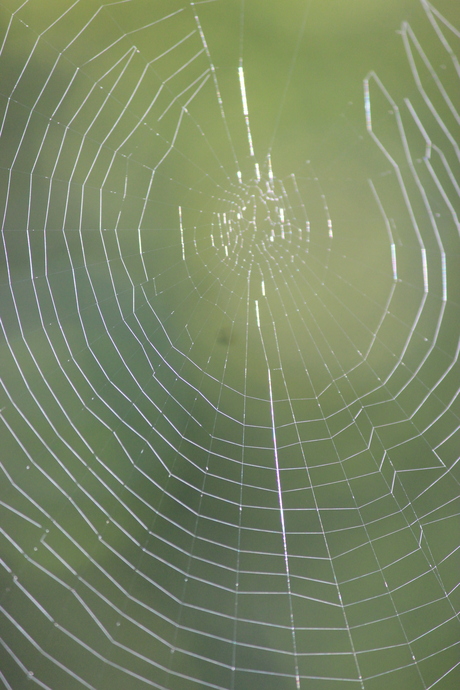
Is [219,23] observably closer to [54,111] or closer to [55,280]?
[54,111]

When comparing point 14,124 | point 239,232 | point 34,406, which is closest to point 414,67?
point 239,232

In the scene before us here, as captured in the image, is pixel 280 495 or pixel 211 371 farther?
pixel 211 371

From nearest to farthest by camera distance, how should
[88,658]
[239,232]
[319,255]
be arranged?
[88,658]
[319,255]
[239,232]

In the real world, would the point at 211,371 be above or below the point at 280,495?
above

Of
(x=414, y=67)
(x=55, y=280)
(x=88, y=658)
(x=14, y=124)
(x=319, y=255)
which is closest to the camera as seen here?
(x=88, y=658)

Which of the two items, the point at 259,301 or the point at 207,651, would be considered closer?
the point at 207,651

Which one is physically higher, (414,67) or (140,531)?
(414,67)

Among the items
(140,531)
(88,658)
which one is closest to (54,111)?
(140,531)

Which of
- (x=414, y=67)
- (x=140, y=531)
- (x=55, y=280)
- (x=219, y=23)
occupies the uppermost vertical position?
(x=219, y=23)
